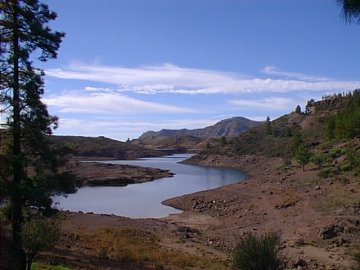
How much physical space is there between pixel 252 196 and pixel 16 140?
39.9m

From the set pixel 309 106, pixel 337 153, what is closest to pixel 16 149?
pixel 337 153

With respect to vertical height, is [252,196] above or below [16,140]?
below

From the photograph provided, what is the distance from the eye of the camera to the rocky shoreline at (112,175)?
86.9m

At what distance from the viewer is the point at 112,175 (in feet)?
311

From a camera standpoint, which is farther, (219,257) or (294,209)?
(294,209)

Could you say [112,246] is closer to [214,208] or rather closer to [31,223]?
[31,223]

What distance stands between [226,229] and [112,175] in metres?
58.4

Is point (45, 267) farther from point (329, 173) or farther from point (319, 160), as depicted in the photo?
point (319, 160)

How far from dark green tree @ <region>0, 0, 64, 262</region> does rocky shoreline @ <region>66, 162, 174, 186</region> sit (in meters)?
60.4

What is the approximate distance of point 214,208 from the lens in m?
50.9

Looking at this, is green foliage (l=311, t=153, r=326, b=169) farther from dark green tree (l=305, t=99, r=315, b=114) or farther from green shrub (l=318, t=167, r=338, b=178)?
dark green tree (l=305, t=99, r=315, b=114)

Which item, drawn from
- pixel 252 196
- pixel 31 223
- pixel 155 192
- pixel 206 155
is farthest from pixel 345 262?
pixel 206 155

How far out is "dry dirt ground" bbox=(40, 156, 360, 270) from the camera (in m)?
24.0

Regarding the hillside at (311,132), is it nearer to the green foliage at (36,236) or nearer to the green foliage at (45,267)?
the green foliage at (45,267)
